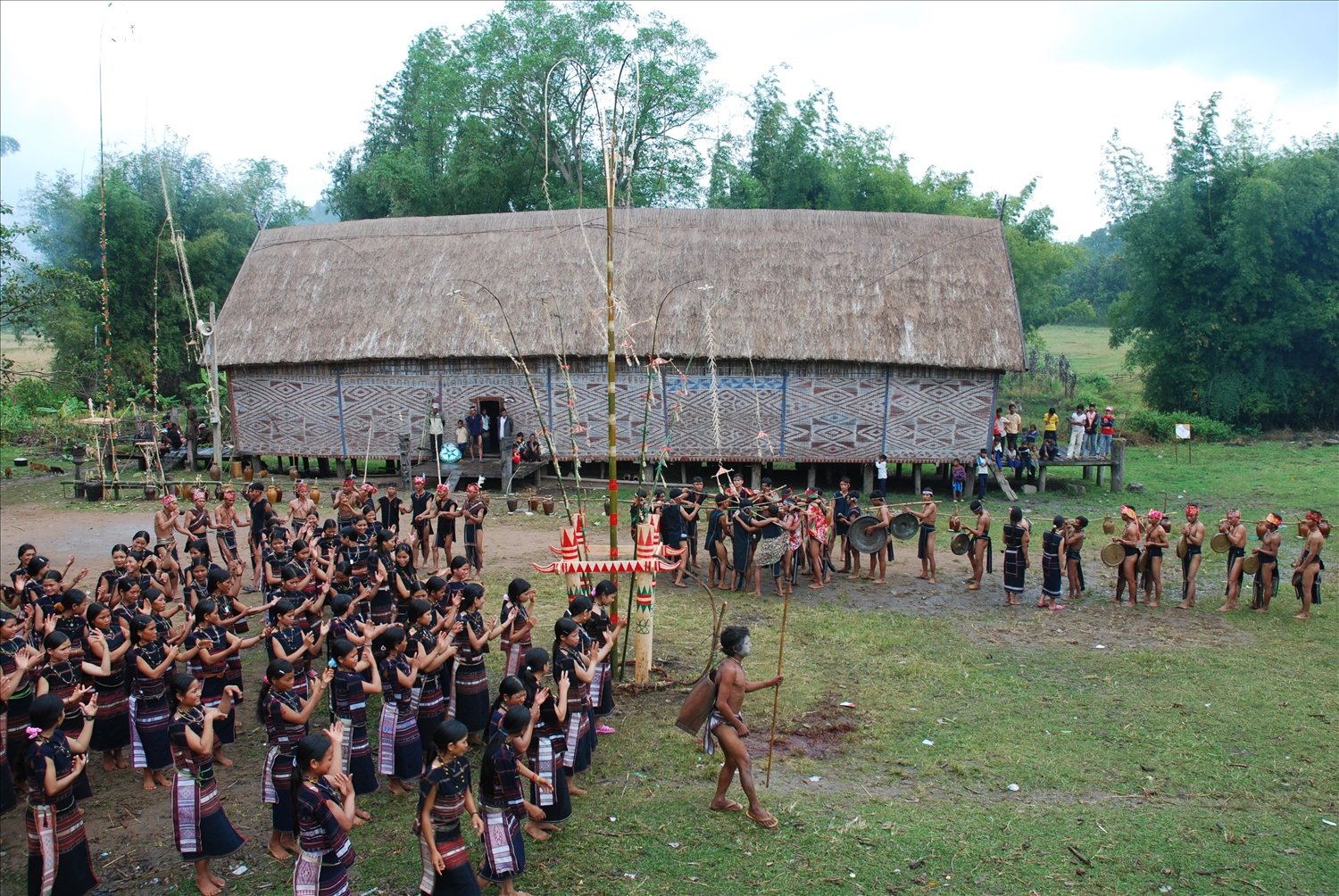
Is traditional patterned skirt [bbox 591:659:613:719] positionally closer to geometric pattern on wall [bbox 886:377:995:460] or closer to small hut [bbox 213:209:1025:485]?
small hut [bbox 213:209:1025:485]

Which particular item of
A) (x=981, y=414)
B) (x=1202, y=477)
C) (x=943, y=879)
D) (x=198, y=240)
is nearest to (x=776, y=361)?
(x=981, y=414)

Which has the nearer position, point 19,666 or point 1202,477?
point 19,666

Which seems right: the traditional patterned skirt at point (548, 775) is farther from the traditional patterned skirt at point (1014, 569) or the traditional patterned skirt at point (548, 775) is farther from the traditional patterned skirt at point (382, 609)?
the traditional patterned skirt at point (1014, 569)

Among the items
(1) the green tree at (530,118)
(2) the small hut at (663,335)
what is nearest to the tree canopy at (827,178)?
(1) the green tree at (530,118)

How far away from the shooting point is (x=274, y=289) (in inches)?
1009

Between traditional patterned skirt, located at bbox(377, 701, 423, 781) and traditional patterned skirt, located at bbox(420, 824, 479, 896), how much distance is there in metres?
2.13

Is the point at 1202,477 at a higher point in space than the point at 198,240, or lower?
lower

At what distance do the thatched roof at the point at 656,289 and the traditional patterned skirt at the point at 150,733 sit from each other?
47.3ft

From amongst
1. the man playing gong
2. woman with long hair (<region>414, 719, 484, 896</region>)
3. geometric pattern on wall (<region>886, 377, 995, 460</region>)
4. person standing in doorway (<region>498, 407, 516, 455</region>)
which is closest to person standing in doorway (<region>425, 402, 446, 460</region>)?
person standing in doorway (<region>498, 407, 516, 455</region>)

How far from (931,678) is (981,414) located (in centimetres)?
1268

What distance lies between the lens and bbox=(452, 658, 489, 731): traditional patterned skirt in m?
9.06

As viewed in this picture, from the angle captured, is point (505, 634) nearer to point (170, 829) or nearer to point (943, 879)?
point (170, 829)

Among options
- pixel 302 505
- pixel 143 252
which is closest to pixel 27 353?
pixel 143 252

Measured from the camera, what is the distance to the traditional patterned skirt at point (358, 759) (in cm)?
809
